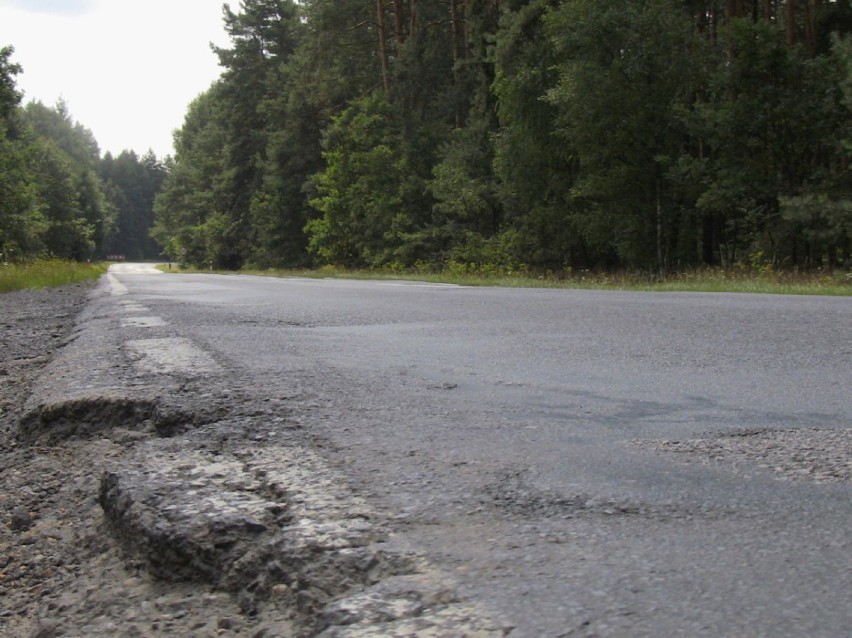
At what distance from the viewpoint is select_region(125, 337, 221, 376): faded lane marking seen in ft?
13.7

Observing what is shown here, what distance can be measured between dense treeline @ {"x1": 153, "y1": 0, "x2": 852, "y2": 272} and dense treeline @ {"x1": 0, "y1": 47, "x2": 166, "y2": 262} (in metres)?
13.3

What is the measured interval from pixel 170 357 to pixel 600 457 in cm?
292

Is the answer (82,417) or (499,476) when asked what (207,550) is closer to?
(499,476)

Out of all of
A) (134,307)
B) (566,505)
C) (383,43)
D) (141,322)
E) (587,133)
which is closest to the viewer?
(566,505)

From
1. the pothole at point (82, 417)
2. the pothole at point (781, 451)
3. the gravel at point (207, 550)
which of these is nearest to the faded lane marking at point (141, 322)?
the pothole at point (82, 417)

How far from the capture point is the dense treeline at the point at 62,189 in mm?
33156

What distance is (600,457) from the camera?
2385 mm

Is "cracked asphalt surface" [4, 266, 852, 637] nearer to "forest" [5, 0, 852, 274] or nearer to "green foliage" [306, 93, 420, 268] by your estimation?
"forest" [5, 0, 852, 274]

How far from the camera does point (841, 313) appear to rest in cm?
701

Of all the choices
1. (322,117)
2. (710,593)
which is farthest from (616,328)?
(322,117)

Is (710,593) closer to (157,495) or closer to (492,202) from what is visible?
(157,495)

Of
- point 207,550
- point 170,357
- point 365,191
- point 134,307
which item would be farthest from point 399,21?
point 207,550

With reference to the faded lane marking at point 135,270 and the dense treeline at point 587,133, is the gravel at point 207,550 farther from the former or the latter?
the faded lane marking at point 135,270

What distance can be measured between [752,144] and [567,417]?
19.6 meters
